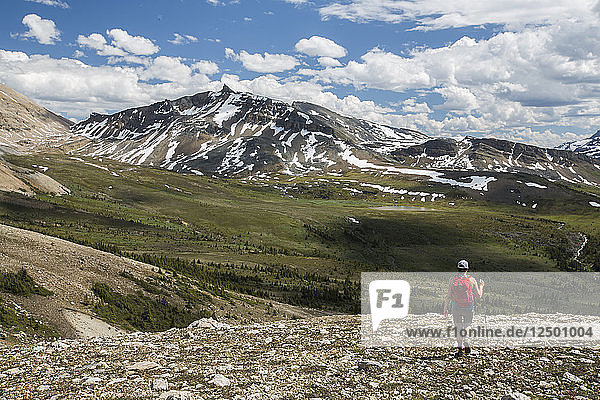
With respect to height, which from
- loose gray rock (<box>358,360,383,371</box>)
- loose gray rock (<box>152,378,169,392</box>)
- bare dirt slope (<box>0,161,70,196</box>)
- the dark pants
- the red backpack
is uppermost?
bare dirt slope (<box>0,161,70,196</box>)

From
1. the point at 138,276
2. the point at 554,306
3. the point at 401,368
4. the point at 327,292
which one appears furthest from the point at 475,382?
the point at 554,306

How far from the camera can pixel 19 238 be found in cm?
3153

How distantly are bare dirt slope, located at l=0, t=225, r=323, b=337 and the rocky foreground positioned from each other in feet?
17.5

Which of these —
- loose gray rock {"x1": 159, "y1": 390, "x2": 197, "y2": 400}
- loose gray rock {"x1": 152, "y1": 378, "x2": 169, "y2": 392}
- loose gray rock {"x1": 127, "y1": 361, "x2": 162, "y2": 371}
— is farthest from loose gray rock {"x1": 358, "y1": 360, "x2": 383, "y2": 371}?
loose gray rock {"x1": 127, "y1": 361, "x2": 162, "y2": 371}

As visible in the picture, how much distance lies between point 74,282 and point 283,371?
65.3 ft

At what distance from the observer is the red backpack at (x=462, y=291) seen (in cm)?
1522

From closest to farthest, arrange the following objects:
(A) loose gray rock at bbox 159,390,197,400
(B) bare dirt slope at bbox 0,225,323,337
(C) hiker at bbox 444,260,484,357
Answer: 1. (A) loose gray rock at bbox 159,390,197,400
2. (C) hiker at bbox 444,260,484,357
3. (B) bare dirt slope at bbox 0,225,323,337

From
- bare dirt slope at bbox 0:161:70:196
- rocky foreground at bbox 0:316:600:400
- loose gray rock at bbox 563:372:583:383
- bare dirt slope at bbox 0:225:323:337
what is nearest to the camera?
rocky foreground at bbox 0:316:600:400

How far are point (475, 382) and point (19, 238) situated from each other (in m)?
33.4

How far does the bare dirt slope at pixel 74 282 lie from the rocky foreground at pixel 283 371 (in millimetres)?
5332

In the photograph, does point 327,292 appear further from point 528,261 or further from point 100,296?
point 528,261

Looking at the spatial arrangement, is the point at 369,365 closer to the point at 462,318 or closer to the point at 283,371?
the point at 283,371

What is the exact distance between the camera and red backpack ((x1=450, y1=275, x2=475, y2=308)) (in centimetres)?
1522

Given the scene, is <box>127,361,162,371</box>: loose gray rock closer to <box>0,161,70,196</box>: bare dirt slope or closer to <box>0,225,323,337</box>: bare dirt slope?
<box>0,225,323,337</box>: bare dirt slope
